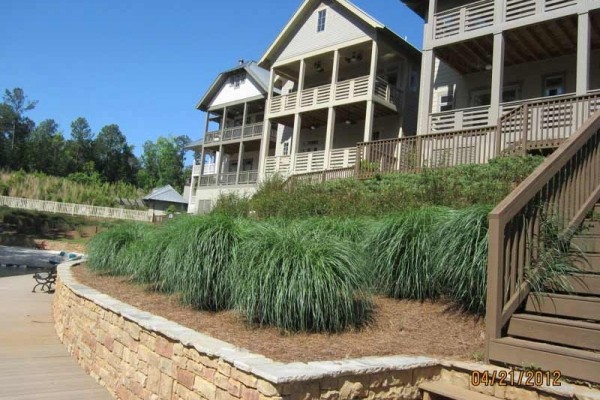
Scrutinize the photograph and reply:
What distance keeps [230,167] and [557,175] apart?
30.3m

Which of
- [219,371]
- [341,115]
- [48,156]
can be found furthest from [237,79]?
[48,156]

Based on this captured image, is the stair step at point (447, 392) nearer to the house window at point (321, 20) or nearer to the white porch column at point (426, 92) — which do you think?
the white porch column at point (426, 92)

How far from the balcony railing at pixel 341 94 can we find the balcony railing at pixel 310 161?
7.22 ft

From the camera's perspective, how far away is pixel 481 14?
1517 cm

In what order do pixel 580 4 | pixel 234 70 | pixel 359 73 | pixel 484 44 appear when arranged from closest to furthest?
pixel 580 4 < pixel 484 44 < pixel 359 73 < pixel 234 70

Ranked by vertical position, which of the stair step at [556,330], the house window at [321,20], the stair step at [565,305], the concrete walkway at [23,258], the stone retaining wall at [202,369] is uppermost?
the house window at [321,20]

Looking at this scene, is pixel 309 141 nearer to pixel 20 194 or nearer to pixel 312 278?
pixel 312 278

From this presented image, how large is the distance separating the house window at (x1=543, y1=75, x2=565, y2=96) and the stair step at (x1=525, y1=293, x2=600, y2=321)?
13.4 meters

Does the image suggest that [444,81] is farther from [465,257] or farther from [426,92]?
[465,257]

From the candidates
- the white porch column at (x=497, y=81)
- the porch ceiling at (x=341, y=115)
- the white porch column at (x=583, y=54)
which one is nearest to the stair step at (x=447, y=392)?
the white porch column at (x=583, y=54)

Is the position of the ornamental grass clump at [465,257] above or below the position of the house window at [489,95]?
below

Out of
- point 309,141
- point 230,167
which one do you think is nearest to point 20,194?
point 230,167

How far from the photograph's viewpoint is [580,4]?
12.9 m

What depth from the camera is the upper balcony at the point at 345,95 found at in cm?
1978
